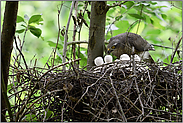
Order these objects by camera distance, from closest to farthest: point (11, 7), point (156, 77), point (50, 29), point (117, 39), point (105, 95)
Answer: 1. point (11, 7)
2. point (105, 95)
3. point (156, 77)
4. point (117, 39)
5. point (50, 29)

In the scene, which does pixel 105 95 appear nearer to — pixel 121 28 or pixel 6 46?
pixel 6 46

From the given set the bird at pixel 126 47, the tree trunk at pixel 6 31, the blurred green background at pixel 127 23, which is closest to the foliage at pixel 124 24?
the blurred green background at pixel 127 23

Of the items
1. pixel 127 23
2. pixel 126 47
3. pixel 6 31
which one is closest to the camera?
pixel 6 31

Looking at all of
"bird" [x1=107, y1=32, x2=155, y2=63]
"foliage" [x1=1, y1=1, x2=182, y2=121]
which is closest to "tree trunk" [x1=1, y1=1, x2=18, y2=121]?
"foliage" [x1=1, y1=1, x2=182, y2=121]

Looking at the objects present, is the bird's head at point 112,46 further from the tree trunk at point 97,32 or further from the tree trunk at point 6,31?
the tree trunk at point 6,31

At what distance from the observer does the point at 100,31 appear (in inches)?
54.1

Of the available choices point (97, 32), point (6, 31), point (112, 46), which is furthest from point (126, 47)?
point (6, 31)

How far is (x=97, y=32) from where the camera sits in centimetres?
137

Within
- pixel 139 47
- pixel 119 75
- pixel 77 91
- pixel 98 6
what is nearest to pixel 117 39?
pixel 139 47

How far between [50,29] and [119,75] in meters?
1.43

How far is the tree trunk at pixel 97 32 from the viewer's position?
137 cm

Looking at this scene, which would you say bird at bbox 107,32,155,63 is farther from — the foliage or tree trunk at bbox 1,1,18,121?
tree trunk at bbox 1,1,18,121

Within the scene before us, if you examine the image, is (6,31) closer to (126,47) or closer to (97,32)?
(97,32)

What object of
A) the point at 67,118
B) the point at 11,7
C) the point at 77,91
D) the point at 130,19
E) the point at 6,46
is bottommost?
the point at 67,118
